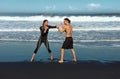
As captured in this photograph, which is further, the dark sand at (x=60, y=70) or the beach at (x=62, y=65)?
the beach at (x=62, y=65)

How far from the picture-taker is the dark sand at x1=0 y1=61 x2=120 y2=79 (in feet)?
28.8

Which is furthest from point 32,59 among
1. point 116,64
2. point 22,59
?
point 116,64

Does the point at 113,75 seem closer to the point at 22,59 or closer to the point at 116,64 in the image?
the point at 116,64

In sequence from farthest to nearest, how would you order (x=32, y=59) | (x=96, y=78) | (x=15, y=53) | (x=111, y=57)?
(x=15, y=53), (x=111, y=57), (x=32, y=59), (x=96, y=78)

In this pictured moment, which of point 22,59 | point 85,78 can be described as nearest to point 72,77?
point 85,78

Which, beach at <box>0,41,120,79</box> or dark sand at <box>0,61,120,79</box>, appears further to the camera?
beach at <box>0,41,120,79</box>

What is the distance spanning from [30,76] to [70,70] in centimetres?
139

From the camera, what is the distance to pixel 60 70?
9586 mm

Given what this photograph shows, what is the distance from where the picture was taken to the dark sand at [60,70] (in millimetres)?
8781

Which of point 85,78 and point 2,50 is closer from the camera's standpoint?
point 85,78

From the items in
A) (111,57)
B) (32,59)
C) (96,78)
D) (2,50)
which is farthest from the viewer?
(2,50)

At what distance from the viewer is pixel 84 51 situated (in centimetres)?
1368

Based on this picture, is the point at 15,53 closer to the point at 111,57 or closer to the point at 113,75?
the point at 111,57

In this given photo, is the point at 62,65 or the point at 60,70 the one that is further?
the point at 62,65
